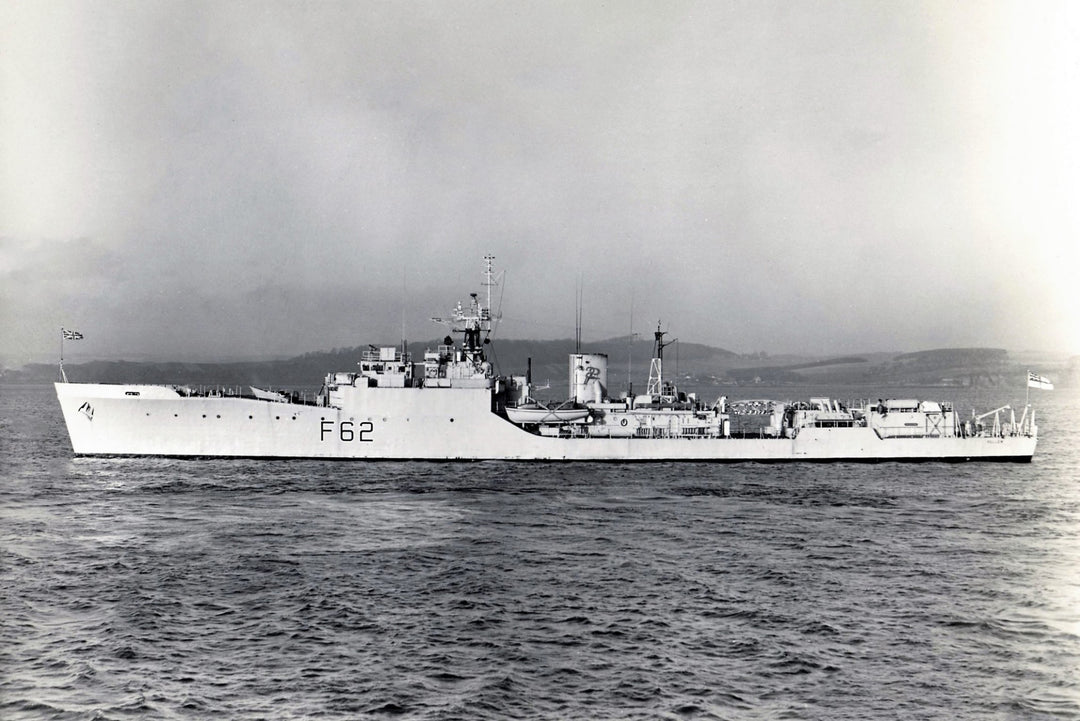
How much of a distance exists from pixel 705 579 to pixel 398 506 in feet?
33.6

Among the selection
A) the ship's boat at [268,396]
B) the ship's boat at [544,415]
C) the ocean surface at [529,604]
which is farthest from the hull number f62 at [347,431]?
the ship's boat at [544,415]

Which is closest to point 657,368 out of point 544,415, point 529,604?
point 544,415

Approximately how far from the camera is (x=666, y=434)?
33219 millimetres

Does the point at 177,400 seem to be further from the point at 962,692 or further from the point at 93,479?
the point at 962,692

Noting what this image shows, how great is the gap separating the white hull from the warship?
4cm

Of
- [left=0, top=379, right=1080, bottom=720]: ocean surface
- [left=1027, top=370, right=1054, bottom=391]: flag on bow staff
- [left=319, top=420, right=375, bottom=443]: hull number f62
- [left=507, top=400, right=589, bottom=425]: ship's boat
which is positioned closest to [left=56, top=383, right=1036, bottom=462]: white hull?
[left=319, top=420, right=375, bottom=443]: hull number f62

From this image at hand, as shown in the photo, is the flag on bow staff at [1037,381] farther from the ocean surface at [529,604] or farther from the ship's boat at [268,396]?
the ship's boat at [268,396]

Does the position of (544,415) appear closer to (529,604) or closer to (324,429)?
(324,429)

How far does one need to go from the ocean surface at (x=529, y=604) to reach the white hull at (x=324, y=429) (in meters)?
5.26

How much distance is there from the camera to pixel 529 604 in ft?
43.9

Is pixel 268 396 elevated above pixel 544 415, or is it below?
above

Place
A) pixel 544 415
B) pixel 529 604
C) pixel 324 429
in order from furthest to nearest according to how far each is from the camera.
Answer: pixel 544 415
pixel 324 429
pixel 529 604

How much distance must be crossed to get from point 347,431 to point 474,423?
4950 mm

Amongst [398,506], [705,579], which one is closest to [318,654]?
[705,579]
